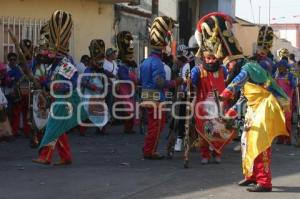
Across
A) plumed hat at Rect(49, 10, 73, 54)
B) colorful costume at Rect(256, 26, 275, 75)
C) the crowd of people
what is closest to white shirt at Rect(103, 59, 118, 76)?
the crowd of people

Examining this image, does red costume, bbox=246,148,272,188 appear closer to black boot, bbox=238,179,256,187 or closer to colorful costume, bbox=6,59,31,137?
black boot, bbox=238,179,256,187

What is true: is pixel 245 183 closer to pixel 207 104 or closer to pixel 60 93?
pixel 207 104

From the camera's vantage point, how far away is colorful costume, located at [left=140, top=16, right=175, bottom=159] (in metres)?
10.1

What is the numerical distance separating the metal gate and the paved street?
344 cm

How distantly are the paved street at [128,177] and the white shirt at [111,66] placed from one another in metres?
2.98

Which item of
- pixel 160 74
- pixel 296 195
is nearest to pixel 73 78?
pixel 160 74

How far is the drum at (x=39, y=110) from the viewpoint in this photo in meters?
9.84

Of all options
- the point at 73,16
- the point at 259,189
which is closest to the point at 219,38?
the point at 259,189

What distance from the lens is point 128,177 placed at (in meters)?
8.81

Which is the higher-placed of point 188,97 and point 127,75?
point 127,75

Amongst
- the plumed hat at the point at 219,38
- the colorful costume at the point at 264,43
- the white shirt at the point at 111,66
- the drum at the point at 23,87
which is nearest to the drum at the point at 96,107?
the drum at the point at 23,87

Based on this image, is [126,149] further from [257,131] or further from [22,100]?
[257,131]

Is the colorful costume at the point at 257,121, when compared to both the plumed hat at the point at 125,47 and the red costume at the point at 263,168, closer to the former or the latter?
the red costume at the point at 263,168

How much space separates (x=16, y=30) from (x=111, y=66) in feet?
7.65
